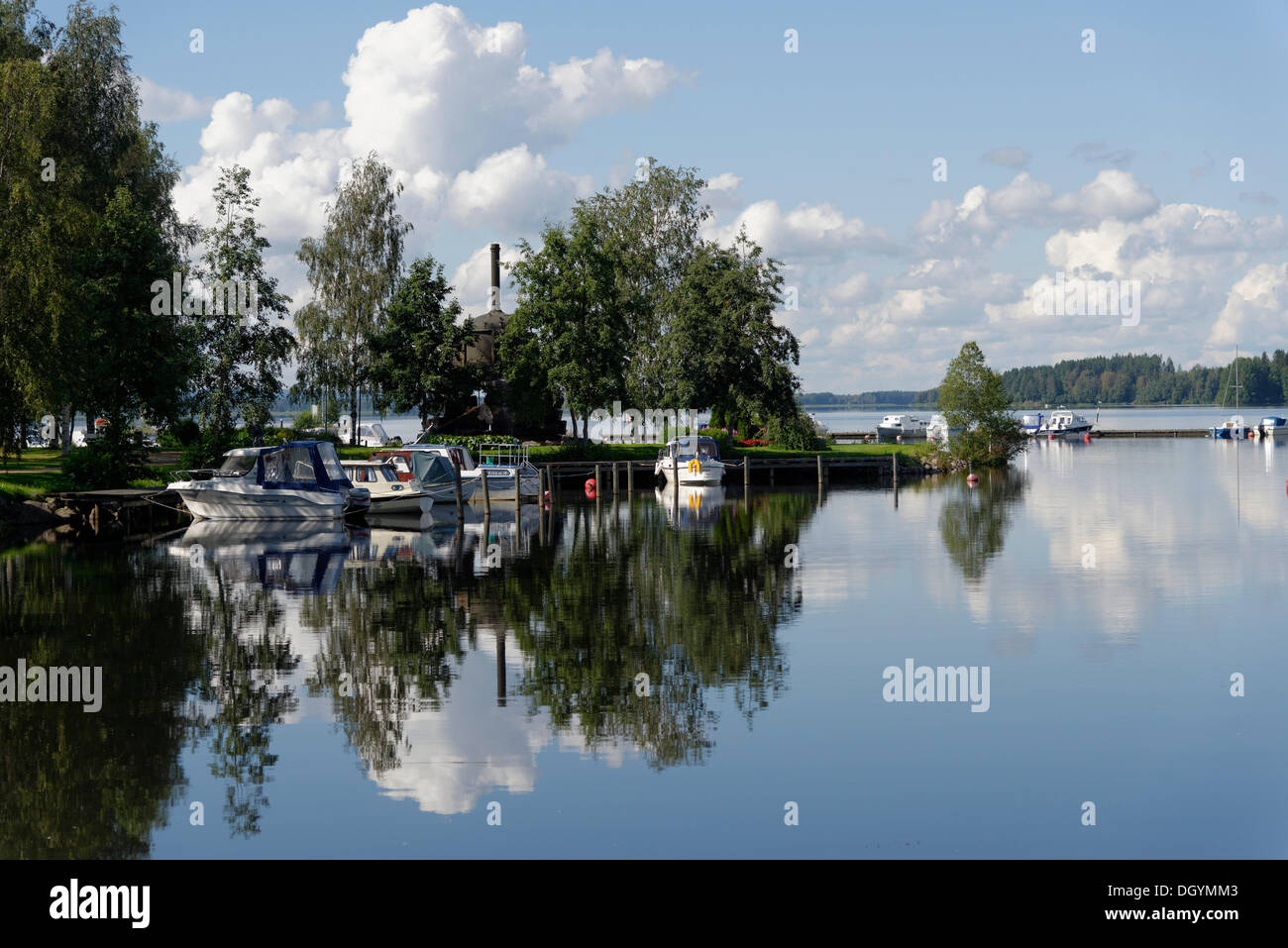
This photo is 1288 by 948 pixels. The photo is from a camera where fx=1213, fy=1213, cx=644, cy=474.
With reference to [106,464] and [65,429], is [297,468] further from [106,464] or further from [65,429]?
[65,429]

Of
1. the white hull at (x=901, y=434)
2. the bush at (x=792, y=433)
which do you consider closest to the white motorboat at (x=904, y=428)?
the white hull at (x=901, y=434)

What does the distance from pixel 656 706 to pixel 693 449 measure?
50460 mm

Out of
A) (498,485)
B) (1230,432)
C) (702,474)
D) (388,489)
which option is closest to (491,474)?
(498,485)

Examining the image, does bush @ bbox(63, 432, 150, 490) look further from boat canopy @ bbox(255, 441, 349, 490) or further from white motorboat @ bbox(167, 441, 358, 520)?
boat canopy @ bbox(255, 441, 349, 490)

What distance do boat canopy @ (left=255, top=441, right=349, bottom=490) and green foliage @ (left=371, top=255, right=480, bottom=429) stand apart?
79.5 feet

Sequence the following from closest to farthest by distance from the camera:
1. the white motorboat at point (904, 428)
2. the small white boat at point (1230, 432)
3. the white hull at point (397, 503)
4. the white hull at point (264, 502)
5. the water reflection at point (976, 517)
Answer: the water reflection at point (976, 517)
the white hull at point (264, 502)
the white hull at point (397, 503)
the white motorboat at point (904, 428)
the small white boat at point (1230, 432)

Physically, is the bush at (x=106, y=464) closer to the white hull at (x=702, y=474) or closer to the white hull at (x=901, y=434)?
the white hull at (x=702, y=474)

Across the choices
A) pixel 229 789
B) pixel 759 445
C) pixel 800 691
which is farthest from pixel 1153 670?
pixel 759 445

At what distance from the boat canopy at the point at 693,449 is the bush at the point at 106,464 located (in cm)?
2776

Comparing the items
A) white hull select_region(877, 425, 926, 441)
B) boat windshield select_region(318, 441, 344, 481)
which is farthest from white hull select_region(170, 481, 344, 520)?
white hull select_region(877, 425, 926, 441)

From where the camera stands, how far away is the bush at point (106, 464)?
43.7 meters

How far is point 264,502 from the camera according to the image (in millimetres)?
42031
